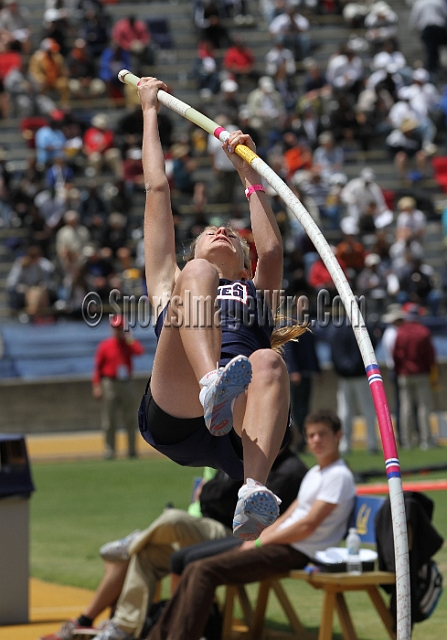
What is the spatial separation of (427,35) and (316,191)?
19.2ft

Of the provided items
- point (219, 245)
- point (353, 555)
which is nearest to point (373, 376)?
point (219, 245)

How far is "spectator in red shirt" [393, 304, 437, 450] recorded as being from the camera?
1555 centimetres

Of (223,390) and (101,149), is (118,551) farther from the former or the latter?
(101,149)

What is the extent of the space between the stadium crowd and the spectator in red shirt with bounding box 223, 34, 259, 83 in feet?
0.14

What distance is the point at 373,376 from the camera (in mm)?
4848

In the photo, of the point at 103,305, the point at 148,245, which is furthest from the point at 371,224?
the point at 148,245

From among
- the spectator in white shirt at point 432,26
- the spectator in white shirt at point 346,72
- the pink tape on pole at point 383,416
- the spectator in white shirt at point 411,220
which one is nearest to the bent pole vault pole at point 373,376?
the pink tape on pole at point 383,416

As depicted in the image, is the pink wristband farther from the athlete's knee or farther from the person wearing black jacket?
the person wearing black jacket

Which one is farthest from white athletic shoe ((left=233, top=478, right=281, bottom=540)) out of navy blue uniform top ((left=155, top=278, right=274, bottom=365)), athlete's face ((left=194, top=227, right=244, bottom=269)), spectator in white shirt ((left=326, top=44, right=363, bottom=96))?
spectator in white shirt ((left=326, top=44, right=363, bottom=96))

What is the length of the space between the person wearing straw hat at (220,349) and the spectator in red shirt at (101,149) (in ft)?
52.5

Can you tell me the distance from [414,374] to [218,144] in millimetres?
7449

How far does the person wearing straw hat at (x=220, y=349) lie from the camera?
4.59m

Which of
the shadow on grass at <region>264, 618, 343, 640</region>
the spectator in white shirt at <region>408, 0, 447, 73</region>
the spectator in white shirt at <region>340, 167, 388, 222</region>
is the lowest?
the shadow on grass at <region>264, 618, 343, 640</region>

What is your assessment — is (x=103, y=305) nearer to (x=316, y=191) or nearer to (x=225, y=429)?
(x=316, y=191)
